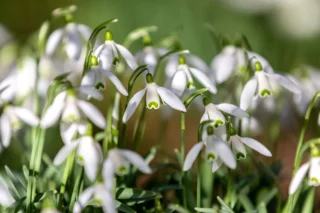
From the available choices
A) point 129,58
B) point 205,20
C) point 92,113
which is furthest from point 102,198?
point 205,20

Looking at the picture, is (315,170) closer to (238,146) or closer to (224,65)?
(238,146)

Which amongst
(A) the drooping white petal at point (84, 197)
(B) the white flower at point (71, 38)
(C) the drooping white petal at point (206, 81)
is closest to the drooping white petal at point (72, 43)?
(B) the white flower at point (71, 38)

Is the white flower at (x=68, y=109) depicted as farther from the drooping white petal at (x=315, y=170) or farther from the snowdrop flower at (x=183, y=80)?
the drooping white petal at (x=315, y=170)

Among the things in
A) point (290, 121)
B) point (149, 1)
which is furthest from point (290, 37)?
point (290, 121)

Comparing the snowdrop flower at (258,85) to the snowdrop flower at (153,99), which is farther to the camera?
the snowdrop flower at (258,85)

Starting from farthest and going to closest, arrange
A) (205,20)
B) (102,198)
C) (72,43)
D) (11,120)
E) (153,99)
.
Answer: (205,20) < (72,43) < (11,120) < (153,99) < (102,198)

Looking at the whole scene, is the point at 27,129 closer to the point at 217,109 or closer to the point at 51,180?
the point at 51,180
